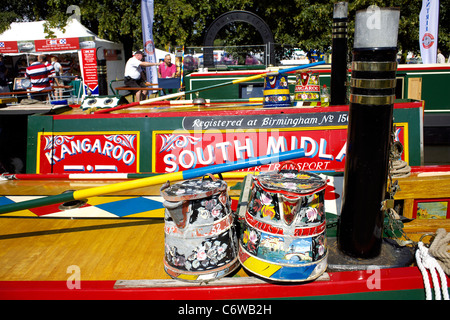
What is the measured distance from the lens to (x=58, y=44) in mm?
14797

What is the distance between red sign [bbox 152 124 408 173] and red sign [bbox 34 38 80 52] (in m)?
12.4

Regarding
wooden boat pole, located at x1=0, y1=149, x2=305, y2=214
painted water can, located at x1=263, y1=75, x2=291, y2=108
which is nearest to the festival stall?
painted water can, located at x1=263, y1=75, x2=291, y2=108

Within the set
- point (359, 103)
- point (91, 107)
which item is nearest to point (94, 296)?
point (359, 103)

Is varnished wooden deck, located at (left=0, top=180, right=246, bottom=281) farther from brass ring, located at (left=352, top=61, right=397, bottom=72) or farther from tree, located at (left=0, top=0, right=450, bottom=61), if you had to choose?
tree, located at (left=0, top=0, right=450, bottom=61)

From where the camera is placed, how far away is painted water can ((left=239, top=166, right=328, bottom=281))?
1.84 metres

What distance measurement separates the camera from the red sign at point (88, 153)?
4348mm

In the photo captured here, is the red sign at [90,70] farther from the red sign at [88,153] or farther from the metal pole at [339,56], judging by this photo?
the metal pole at [339,56]

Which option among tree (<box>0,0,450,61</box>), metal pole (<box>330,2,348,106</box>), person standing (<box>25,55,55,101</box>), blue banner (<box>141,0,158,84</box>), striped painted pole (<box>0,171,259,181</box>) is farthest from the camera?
tree (<box>0,0,450,61</box>)

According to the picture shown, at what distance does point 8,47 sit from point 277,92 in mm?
14527

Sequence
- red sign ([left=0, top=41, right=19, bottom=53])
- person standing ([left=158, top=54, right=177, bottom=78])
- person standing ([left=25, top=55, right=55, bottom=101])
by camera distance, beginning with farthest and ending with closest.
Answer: red sign ([left=0, top=41, right=19, bottom=53]) → person standing ([left=158, top=54, right=177, bottom=78]) → person standing ([left=25, top=55, right=55, bottom=101])

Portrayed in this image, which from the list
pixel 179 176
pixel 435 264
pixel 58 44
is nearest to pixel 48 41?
pixel 58 44

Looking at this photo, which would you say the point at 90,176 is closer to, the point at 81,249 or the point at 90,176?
the point at 90,176

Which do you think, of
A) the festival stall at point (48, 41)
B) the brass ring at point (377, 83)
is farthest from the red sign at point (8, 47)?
the brass ring at point (377, 83)

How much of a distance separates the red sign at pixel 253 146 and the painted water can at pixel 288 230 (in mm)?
2203
